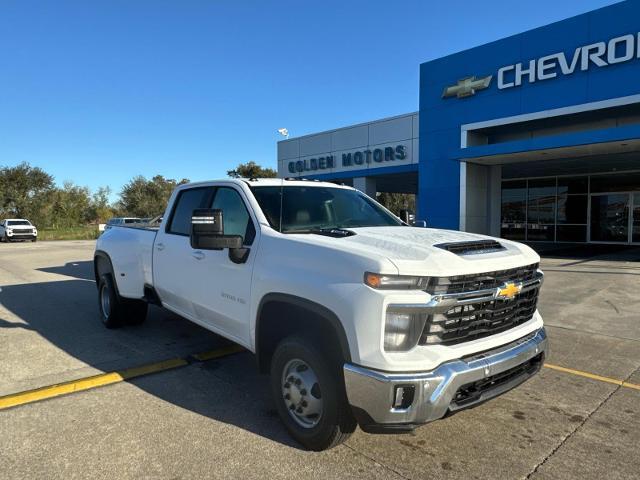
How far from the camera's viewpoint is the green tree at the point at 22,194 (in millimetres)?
47719

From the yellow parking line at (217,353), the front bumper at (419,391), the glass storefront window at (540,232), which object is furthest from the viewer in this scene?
the glass storefront window at (540,232)

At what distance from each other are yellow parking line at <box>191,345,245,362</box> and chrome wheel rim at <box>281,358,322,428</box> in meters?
2.03

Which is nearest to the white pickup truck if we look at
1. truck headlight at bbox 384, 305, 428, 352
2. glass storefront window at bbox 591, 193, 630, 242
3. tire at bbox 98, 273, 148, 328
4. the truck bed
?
truck headlight at bbox 384, 305, 428, 352

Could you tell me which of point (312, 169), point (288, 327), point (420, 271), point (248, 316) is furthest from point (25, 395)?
point (312, 169)

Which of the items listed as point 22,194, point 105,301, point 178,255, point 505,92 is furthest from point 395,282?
point 22,194

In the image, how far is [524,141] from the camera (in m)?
15.8

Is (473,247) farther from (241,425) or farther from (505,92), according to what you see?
(505,92)

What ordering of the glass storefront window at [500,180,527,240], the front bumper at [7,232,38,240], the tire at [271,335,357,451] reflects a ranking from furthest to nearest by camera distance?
the front bumper at [7,232,38,240]
the glass storefront window at [500,180,527,240]
the tire at [271,335,357,451]

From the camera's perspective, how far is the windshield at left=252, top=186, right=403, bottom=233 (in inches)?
153

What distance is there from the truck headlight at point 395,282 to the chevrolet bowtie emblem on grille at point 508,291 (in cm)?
64

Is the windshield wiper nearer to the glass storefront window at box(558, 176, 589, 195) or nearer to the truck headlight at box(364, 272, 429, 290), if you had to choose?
the truck headlight at box(364, 272, 429, 290)

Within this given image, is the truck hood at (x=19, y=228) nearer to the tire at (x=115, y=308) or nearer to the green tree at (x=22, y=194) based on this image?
the green tree at (x=22, y=194)

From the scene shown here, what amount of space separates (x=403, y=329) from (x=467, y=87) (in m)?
17.9

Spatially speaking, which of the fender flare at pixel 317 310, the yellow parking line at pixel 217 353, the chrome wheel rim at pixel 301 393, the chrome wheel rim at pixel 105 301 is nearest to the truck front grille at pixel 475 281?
the fender flare at pixel 317 310
